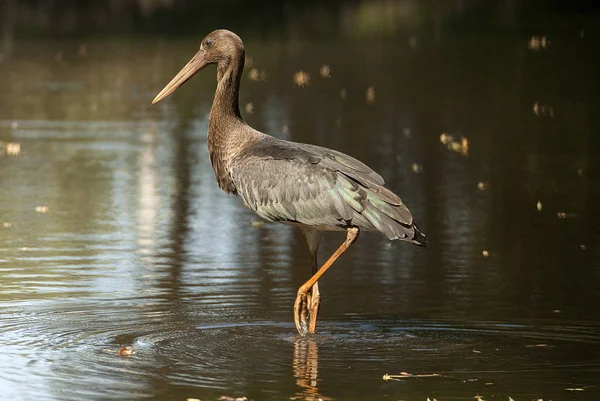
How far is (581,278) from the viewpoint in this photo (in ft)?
37.7

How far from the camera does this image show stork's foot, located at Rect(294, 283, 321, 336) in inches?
Answer: 383

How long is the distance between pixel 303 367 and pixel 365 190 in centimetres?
154

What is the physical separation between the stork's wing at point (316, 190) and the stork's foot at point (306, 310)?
48cm

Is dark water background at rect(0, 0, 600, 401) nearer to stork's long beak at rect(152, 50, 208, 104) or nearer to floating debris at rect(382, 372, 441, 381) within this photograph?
floating debris at rect(382, 372, 441, 381)

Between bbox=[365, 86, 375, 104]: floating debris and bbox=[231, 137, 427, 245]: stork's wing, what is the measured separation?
45.3ft

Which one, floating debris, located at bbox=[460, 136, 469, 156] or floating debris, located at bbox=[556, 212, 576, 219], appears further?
floating debris, located at bbox=[460, 136, 469, 156]

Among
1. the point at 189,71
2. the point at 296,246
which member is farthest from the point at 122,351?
the point at 296,246

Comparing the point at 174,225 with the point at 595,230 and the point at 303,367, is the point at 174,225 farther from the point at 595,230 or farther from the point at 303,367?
the point at 303,367

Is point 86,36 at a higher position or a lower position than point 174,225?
higher

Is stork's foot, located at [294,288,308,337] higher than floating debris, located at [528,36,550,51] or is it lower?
lower

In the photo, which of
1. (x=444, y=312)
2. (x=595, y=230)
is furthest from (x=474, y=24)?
(x=444, y=312)

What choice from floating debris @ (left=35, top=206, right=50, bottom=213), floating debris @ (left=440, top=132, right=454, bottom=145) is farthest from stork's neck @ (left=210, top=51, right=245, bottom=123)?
floating debris @ (left=440, top=132, right=454, bottom=145)

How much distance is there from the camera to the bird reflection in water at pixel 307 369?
26.1ft

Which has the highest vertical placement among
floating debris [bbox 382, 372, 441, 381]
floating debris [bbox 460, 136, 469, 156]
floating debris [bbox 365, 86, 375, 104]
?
floating debris [bbox 365, 86, 375, 104]
